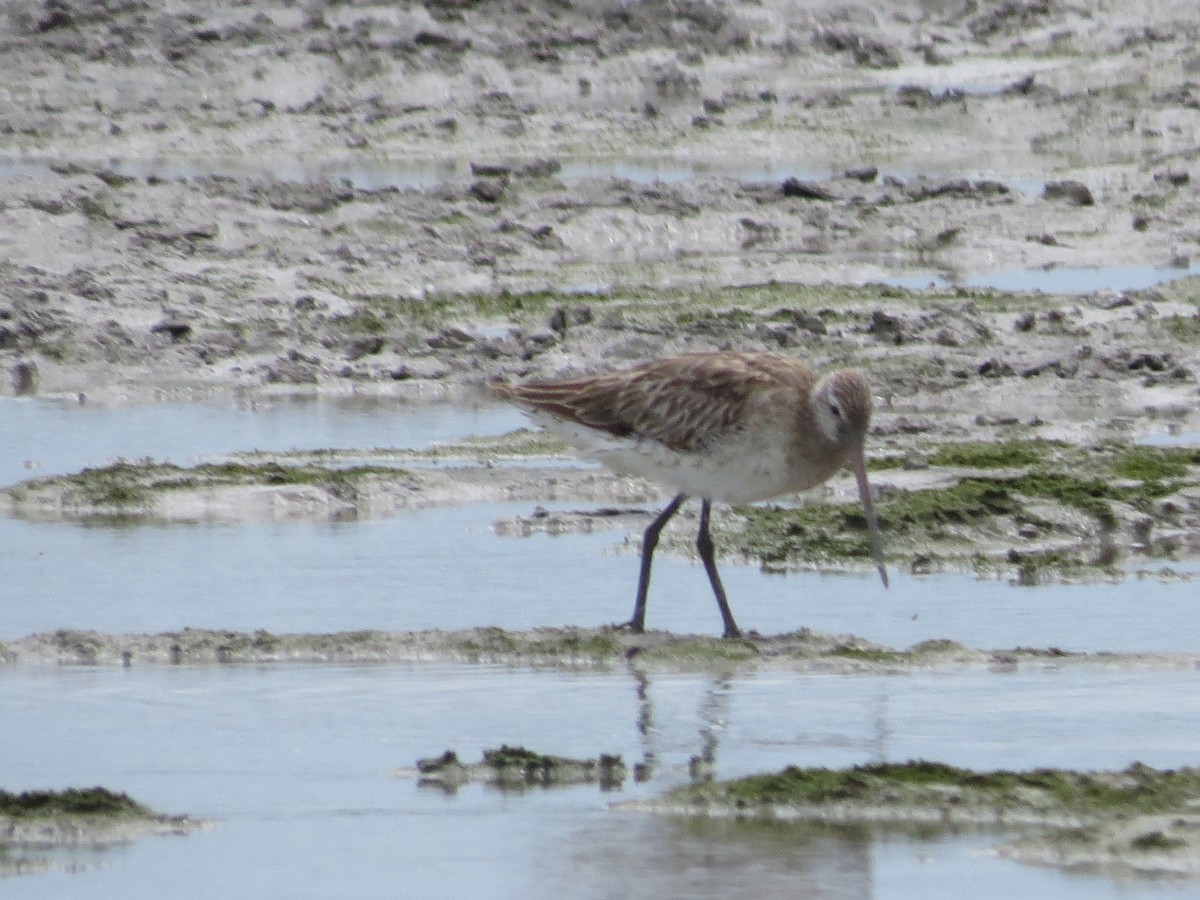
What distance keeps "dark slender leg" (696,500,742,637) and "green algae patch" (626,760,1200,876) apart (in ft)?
7.38

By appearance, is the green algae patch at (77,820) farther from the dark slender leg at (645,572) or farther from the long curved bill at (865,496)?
the long curved bill at (865,496)

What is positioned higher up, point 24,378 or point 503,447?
point 24,378

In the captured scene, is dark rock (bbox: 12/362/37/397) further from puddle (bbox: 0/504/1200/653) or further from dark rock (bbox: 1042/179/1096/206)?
dark rock (bbox: 1042/179/1096/206)

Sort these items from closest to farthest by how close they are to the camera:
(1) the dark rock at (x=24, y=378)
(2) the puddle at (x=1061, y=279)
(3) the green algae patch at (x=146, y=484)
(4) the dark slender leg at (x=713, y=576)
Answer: (4) the dark slender leg at (x=713, y=576) < (3) the green algae patch at (x=146, y=484) < (1) the dark rock at (x=24, y=378) < (2) the puddle at (x=1061, y=279)

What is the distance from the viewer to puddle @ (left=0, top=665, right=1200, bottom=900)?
19.2 ft

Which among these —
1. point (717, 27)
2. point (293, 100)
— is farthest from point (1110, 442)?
point (717, 27)

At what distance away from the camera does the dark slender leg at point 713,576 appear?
354 inches

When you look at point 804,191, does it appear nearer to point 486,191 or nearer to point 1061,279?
point 486,191

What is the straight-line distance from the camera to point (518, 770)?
6.83 m

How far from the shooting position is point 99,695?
7918 mm

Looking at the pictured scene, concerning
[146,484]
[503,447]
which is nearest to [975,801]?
[146,484]

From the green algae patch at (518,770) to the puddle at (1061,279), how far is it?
37.0 ft

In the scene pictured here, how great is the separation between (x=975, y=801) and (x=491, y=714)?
5.79ft

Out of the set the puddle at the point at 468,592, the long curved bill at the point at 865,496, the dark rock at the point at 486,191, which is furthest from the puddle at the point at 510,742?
the dark rock at the point at 486,191
